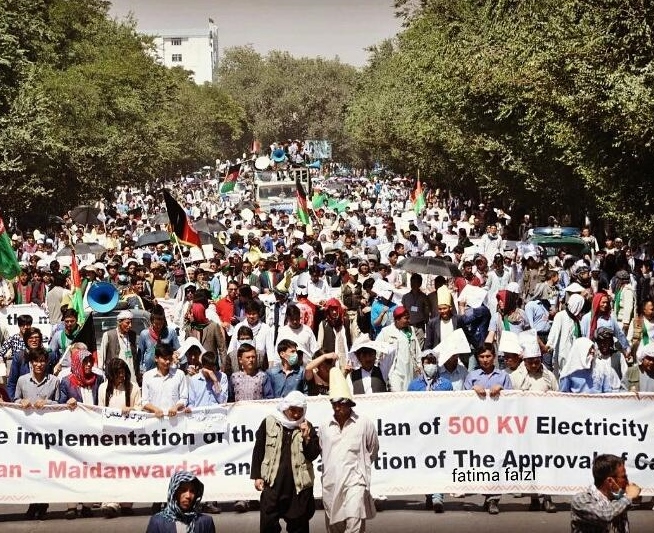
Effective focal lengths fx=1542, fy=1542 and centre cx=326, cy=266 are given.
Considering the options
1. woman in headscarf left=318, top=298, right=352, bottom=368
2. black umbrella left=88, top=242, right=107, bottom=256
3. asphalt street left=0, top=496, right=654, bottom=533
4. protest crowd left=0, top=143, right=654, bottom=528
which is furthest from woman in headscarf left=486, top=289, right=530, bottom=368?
black umbrella left=88, top=242, right=107, bottom=256

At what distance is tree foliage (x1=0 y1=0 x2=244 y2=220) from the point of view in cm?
4281

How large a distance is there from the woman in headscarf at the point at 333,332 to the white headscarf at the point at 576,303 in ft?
8.37

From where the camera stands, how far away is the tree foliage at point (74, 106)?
4281 cm

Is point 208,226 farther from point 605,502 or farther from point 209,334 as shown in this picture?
point 605,502

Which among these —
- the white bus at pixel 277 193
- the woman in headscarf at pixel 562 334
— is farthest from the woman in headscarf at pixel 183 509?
the white bus at pixel 277 193

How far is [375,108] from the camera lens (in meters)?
84.5

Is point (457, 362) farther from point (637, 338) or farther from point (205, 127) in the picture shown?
point (205, 127)

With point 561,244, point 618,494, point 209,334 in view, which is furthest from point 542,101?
point 618,494

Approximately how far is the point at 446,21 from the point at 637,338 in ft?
102

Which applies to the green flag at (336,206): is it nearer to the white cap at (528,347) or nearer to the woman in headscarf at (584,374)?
the woman in headscarf at (584,374)

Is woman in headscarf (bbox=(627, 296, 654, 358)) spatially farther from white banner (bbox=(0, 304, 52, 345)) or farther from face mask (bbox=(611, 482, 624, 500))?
white banner (bbox=(0, 304, 52, 345))

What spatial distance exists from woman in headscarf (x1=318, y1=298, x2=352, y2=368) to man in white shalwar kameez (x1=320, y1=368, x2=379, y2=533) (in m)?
5.96

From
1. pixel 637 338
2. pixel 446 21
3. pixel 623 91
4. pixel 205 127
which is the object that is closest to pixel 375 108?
pixel 446 21

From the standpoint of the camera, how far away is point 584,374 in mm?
12789
